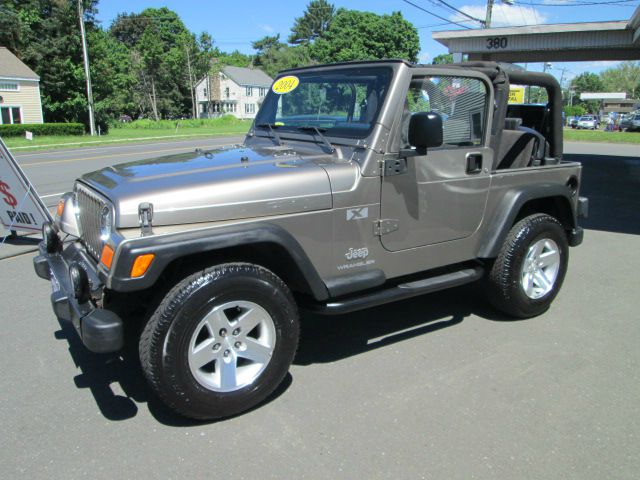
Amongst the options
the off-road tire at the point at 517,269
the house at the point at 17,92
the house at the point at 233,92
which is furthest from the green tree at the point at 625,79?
the off-road tire at the point at 517,269

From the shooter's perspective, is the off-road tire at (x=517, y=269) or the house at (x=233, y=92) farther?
the house at (x=233, y=92)

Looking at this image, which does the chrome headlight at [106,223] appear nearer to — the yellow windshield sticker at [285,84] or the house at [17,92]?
the yellow windshield sticker at [285,84]

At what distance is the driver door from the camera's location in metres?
3.57

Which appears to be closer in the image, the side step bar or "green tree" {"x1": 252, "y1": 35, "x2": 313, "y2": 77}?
the side step bar

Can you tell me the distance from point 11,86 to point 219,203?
4065 cm

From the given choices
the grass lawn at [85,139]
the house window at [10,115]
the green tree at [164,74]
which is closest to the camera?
the grass lawn at [85,139]

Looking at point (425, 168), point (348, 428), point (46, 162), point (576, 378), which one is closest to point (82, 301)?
point (348, 428)

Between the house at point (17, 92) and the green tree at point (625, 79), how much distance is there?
98827 mm

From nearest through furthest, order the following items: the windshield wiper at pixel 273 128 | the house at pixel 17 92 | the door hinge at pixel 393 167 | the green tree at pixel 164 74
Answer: the door hinge at pixel 393 167, the windshield wiper at pixel 273 128, the house at pixel 17 92, the green tree at pixel 164 74

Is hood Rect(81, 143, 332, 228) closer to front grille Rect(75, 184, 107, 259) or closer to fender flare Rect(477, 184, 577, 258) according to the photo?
Result: front grille Rect(75, 184, 107, 259)

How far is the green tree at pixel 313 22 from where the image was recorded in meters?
110

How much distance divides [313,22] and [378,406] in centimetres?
11725

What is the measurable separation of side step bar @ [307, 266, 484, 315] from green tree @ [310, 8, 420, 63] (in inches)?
2745

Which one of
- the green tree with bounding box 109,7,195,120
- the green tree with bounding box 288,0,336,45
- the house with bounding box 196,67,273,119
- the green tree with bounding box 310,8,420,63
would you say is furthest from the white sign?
the green tree with bounding box 288,0,336,45
